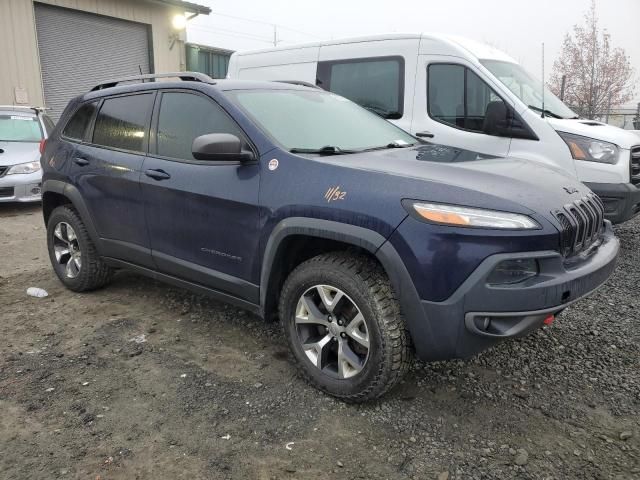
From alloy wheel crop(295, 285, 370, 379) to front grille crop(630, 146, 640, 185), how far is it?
3.65 meters

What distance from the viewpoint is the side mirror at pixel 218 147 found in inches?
112

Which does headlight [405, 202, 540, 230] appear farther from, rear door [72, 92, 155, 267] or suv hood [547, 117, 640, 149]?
suv hood [547, 117, 640, 149]

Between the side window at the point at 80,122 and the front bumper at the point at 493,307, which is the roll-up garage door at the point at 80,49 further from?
the front bumper at the point at 493,307

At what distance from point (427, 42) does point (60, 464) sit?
5.10 meters

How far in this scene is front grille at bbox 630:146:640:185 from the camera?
489 centimetres

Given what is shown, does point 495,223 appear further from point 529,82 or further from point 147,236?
point 529,82

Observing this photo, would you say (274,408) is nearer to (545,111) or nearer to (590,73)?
(545,111)

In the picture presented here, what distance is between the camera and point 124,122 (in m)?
3.84

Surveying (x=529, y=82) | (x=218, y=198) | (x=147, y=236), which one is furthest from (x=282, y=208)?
(x=529, y=82)


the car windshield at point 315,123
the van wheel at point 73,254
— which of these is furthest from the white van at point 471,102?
the van wheel at point 73,254

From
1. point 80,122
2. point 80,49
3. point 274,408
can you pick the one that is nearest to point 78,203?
point 80,122

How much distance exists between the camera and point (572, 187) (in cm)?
286

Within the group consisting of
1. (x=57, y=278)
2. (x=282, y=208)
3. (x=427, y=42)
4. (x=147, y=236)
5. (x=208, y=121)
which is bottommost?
(x=57, y=278)

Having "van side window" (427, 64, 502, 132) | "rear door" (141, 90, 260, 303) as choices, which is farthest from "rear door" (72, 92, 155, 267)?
"van side window" (427, 64, 502, 132)
